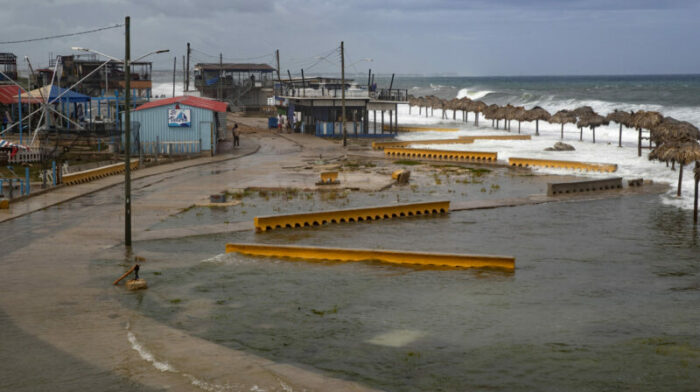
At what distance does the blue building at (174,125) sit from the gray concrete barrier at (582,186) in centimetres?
2194

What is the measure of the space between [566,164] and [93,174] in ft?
75.8

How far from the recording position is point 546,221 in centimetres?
2425

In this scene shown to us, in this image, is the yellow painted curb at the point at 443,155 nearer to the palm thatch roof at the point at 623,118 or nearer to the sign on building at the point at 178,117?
the palm thatch roof at the point at 623,118

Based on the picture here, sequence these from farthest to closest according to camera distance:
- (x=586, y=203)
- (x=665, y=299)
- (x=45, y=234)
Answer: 1. (x=586, y=203)
2. (x=45, y=234)
3. (x=665, y=299)

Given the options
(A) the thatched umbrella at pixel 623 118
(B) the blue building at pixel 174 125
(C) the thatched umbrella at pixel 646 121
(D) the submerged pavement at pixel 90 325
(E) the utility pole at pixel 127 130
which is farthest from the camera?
(A) the thatched umbrella at pixel 623 118

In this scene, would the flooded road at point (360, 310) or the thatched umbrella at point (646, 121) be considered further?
the thatched umbrella at point (646, 121)

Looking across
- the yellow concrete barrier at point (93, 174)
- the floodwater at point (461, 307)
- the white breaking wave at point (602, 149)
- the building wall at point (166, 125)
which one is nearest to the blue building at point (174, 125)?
the building wall at point (166, 125)

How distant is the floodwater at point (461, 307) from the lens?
11.4 metres

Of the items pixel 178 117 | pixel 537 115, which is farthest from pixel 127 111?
pixel 537 115

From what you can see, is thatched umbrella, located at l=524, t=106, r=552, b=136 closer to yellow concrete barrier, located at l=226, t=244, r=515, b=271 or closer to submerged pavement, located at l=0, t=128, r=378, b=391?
submerged pavement, located at l=0, t=128, r=378, b=391

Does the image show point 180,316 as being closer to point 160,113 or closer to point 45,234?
point 45,234

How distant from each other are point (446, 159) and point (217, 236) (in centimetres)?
2516

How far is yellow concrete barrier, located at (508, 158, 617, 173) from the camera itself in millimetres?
37716

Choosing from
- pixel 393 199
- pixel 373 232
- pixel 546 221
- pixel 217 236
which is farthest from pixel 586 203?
pixel 217 236
